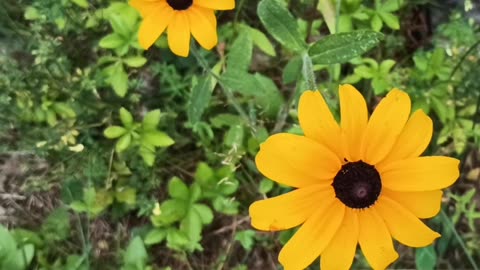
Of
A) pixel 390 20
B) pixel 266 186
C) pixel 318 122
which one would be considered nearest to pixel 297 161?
pixel 318 122

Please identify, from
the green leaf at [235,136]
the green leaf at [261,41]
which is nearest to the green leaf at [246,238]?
the green leaf at [235,136]

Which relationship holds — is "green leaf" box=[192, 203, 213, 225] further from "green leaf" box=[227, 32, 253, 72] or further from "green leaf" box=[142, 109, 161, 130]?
"green leaf" box=[227, 32, 253, 72]

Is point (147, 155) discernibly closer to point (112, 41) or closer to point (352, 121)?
point (112, 41)

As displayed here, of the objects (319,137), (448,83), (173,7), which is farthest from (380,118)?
(448,83)

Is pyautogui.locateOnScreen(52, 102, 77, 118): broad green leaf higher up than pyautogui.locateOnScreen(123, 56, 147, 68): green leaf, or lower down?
lower down

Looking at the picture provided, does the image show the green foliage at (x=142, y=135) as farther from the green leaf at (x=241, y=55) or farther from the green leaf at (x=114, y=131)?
the green leaf at (x=241, y=55)

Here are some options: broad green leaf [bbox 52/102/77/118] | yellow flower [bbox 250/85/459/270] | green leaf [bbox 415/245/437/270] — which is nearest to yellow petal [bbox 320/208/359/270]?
yellow flower [bbox 250/85/459/270]

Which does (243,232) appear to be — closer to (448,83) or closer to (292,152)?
(448,83)
